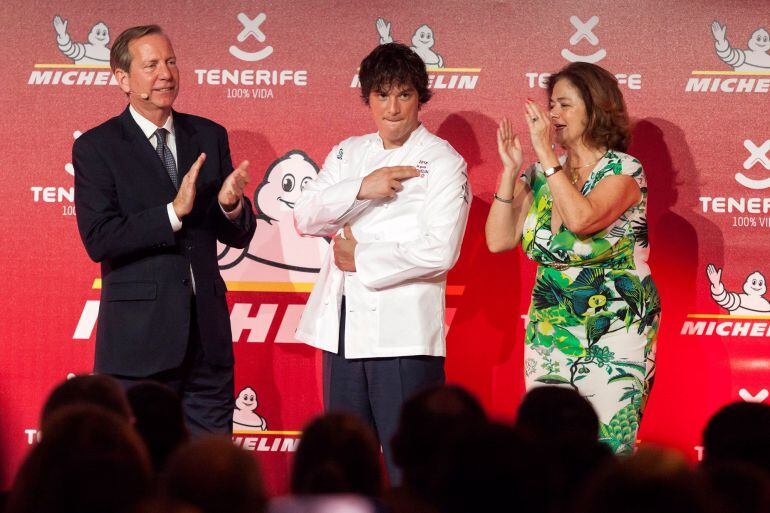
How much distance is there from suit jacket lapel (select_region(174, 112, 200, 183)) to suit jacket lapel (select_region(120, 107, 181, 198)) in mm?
62

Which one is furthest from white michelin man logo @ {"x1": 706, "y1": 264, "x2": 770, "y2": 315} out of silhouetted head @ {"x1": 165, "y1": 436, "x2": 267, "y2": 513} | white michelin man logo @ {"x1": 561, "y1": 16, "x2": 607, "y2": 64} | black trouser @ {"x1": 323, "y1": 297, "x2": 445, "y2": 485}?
silhouetted head @ {"x1": 165, "y1": 436, "x2": 267, "y2": 513}

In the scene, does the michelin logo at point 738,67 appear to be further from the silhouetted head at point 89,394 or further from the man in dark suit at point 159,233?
the silhouetted head at point 89,394

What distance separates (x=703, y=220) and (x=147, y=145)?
8.27ft

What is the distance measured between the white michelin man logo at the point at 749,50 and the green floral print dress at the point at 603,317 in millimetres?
1426

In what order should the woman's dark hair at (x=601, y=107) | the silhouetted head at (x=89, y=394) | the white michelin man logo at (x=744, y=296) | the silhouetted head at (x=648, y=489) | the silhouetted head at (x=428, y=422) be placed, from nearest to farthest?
the silhouetted head at (x=648, y=489)
the silhouetted head at (x=428, y=422)
the silhouetted head at (x=89, y=394)
the woman's dark hair at (x=601, y=107)
the white michelin man logo at (x=744, y=296)

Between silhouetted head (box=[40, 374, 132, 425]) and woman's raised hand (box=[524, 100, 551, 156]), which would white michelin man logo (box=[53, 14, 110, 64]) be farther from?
silhouetted head (box=[40, 374, 132, 425])

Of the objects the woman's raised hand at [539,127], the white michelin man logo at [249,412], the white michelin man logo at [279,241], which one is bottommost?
the white michelin man logo at [249,412]

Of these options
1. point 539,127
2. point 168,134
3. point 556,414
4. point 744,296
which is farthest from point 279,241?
point 556,414

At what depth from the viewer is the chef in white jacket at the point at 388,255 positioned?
12.1 feet

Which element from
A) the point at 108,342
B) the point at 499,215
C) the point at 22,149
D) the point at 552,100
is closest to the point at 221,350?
the point at 108,342

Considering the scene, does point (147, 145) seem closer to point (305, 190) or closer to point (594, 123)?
point (305, 190)

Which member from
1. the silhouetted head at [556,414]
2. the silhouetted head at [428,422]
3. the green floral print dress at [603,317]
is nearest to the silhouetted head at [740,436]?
the silhouetted head at [556,414]

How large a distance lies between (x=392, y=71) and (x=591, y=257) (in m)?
0.96

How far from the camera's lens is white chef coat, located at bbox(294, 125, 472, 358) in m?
3.68
